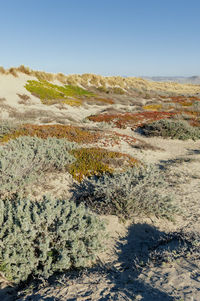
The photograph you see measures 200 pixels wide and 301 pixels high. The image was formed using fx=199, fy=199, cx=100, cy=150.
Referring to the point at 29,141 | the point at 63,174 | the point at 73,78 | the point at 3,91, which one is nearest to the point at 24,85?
the point at 3,91

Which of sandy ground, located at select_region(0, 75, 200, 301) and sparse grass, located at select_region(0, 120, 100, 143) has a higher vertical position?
sparse grass, located at select_region(0, 120, 100, 143)

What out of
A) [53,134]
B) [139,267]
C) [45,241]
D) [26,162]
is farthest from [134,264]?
[53,134]

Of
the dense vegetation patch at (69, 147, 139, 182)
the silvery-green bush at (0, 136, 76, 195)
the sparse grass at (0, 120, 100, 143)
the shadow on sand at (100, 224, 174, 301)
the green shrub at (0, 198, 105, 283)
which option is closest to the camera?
the shadow on sand at (100, 224, 174, 301)

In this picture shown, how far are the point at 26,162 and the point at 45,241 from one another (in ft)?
11.1

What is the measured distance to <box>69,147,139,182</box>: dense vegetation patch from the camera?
721 centimetres

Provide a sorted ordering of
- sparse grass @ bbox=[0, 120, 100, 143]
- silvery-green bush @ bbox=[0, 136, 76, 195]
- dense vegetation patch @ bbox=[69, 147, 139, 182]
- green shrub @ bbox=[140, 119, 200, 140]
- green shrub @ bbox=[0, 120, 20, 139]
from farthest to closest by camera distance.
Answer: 1. green shrub @ bbox=[140, 119, 200, 140]
2. green shrub @ bbox=[0, 120, 20, 139]
3. sparse grass @ bbox=[0, 120, 100, 143]
4. dense vegetation patch @ bbox=[69, 147, 139, 182]
5. silvery-green bush @ bbox=[0, 136, 76, 195]

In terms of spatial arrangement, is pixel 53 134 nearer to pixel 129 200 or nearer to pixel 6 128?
pixel 6 128

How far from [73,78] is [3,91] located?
77.2ft

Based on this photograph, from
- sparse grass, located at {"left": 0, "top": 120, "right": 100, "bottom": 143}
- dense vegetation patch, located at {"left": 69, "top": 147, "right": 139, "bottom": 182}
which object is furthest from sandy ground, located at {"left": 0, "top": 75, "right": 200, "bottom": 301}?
sparse grass, located at {"left": 0, "top": 120, "right": 100, "bottom": 143}

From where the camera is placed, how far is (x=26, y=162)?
6.35m

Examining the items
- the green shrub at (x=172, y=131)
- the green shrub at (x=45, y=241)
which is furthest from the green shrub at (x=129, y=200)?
the green shrub at (x=172, y=131)

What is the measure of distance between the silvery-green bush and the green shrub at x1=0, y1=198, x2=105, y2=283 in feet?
5.31

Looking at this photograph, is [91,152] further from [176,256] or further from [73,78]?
[73,78]

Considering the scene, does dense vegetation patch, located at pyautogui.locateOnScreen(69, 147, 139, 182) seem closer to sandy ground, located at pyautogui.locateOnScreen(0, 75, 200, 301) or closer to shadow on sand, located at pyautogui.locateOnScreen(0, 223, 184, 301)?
sandy ground, located at pyautogui.locateOnScreen(0, 75, 200, 301)
